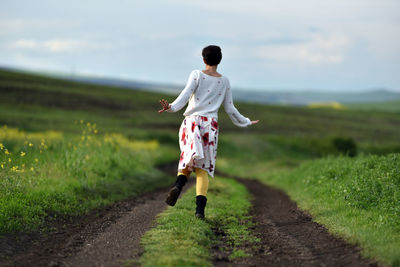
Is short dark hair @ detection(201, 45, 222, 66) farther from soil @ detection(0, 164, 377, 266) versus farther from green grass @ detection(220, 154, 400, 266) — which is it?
green grass @ detection(220, 154, 400, 266)

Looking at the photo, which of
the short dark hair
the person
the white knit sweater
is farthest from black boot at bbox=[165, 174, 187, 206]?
the short dark hair

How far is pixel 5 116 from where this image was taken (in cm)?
4406

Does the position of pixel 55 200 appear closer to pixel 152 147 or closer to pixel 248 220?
pixel 248 220

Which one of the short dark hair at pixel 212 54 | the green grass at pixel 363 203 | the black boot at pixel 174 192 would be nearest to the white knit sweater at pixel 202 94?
the short dark hair at pixel 212 54

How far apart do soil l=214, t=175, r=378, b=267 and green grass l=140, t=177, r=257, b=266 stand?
10.7 inches

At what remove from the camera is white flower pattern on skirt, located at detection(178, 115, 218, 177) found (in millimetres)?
8664

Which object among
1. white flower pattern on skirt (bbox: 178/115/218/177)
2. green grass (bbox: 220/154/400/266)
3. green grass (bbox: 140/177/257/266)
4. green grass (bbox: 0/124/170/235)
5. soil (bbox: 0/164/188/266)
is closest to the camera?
green grass (bbox: 140/177/257/266)

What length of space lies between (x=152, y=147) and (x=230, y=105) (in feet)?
92.7

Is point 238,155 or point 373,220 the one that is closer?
point 373,220

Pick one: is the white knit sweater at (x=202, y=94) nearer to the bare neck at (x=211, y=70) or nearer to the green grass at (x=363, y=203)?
the bare neck at (x=211, y=70)

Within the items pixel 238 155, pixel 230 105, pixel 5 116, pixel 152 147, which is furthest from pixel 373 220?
pixel 5 116

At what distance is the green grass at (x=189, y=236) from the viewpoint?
20.0 feet

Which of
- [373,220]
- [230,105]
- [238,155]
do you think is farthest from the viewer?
[238,155]

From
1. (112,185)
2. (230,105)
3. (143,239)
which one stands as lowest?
(112,185)
